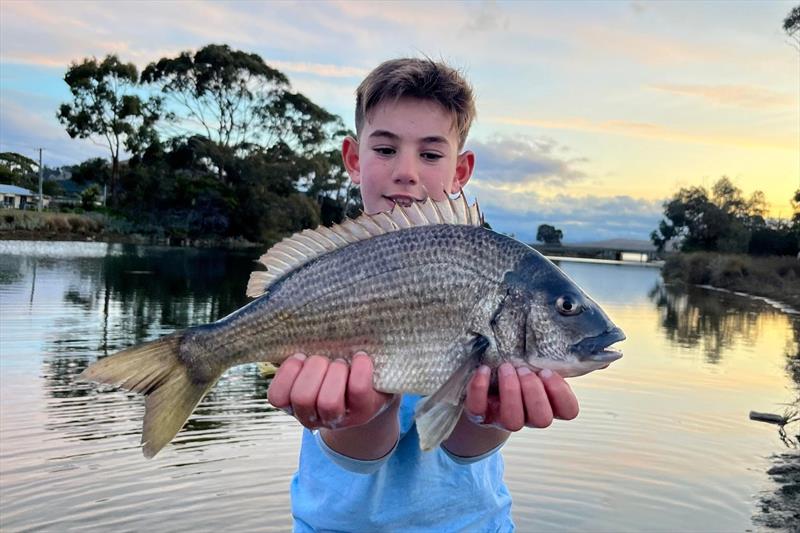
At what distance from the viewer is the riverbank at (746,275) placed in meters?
48.5

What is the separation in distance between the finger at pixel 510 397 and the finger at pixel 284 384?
2.59ft

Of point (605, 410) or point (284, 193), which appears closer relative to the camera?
point (605, 410)

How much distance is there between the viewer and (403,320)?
2977 mm

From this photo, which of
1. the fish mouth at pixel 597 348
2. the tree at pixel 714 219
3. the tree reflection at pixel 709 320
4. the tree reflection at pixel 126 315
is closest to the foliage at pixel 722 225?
the tree at pixel 714 219

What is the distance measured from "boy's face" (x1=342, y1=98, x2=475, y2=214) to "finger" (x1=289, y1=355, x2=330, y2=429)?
107cm

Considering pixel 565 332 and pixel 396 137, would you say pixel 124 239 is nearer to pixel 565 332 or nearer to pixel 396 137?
pixel 396 137

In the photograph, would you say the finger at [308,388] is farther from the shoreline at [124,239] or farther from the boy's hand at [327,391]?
the shoreline at [124,239]

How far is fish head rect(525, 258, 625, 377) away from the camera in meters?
2.88

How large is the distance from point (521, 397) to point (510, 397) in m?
0.05

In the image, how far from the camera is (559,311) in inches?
115

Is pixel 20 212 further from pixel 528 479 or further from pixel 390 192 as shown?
pixel 390 192

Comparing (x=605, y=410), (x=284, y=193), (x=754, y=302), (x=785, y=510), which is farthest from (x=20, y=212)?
(x=785, y=510)

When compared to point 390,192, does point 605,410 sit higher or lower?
lower

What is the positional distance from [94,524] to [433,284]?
602cm
